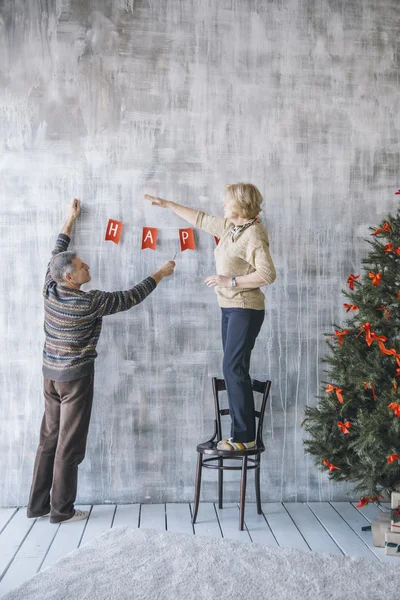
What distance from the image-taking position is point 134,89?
417cm

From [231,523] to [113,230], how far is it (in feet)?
6.29

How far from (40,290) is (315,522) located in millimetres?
2197

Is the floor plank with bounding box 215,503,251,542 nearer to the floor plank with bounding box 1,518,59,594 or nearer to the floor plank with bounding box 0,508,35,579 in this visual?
the floor plank with bounding box 1,518,59,594

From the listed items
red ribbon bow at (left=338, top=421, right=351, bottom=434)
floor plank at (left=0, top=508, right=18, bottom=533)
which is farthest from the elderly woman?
floor plank at (left=0, top=508, right=18, bottom=533)

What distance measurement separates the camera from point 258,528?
12.3ft

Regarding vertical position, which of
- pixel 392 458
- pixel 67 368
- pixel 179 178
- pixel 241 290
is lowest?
pixel 392 458

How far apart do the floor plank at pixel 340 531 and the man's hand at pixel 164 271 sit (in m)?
1.73

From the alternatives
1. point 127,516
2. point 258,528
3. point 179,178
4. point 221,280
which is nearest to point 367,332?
point 221,280

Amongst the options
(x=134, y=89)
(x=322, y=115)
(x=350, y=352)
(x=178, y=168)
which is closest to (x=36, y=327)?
(x=178, y=168)

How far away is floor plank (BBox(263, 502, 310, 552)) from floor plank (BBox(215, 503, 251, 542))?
0.18m

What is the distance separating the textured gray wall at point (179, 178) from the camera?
4148 mm

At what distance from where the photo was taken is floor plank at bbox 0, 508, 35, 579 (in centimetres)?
333

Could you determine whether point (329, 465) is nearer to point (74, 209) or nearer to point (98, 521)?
point (98, 521)

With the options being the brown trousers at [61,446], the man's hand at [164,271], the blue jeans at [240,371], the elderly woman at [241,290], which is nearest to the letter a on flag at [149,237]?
the man's hand at [164,271]
